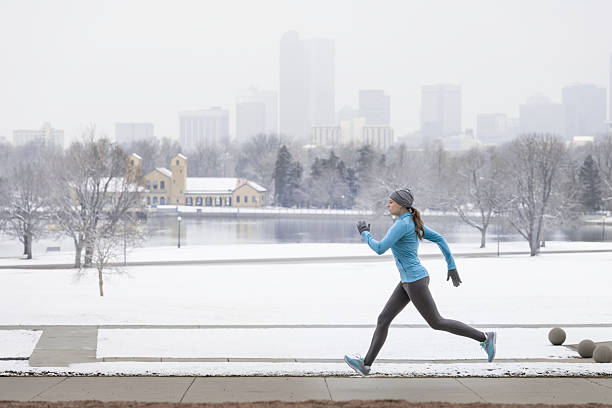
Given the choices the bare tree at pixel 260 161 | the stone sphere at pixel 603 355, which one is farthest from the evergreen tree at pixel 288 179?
the stone sphere at pixel 603 355

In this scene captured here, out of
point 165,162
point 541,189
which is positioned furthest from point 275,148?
point 541,189

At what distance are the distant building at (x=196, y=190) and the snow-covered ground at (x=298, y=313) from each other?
304 feet

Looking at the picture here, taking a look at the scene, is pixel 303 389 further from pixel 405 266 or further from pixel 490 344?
pixel 490 344

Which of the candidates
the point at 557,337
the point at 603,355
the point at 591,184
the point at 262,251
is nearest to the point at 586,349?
the point at 603,355

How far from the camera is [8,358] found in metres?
8.72

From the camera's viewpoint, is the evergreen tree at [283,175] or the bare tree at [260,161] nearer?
the evergreen tree at [283,175]

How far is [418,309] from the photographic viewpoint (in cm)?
775

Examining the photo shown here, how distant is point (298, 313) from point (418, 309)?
29.8ft

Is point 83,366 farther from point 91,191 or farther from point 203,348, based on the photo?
point 91,191

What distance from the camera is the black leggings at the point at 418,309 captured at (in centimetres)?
761

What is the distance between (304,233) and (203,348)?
7113 cm

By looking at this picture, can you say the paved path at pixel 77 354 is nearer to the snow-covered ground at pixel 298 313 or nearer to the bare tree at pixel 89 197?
the snow-covered ground at pixel 298 313

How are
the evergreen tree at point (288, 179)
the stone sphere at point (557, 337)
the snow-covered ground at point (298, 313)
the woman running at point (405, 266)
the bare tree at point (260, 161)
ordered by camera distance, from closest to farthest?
the woman running at point (405, 266) → the snow-covered ground at point (298, 313) → the stone sphere at point (557, 337) → the evergreen tree at point (288, 179) → the bare tree at point (260, 161)

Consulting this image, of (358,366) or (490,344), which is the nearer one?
(358,366)
